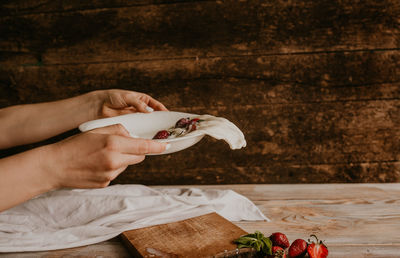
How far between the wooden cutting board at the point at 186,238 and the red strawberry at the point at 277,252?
106 mm

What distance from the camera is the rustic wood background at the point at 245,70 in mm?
1618


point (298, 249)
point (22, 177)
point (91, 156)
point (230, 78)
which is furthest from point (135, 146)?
point (230, 78)

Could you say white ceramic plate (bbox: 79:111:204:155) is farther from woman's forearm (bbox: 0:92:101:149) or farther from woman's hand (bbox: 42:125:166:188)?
woman's hand (bbox: 42:125:166:188)

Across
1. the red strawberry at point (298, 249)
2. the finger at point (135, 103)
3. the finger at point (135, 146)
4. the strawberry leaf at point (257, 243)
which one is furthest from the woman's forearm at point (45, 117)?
the red strawberry at point (298, 249)

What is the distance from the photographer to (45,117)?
1473 millimetres

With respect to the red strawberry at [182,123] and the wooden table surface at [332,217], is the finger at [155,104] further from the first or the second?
the wooden table surface at [332,217]

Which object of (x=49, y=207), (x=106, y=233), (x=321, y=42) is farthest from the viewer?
(x=321, y=42)

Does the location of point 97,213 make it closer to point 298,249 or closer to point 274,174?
point 298,249

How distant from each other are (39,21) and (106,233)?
1238mm

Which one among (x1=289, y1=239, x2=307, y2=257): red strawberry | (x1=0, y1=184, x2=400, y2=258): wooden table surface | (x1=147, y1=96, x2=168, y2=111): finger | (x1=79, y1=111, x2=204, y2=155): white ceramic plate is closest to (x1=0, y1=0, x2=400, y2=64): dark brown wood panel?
(x1=147, y1=96, x2=168, y2=111): finger

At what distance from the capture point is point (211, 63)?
1680 millimetres

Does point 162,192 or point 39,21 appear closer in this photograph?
point 162,192

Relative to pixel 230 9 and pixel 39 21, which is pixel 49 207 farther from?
pixel 230 9

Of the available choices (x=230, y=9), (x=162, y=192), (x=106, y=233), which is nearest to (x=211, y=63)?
(x=230, y=9)
